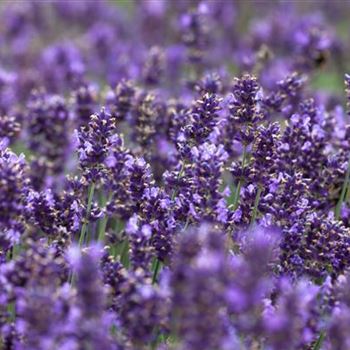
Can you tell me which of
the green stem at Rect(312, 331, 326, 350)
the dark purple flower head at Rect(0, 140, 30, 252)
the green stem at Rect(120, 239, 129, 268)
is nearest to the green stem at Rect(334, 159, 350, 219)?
the green stem at Rect(312, 331, 326, 350)

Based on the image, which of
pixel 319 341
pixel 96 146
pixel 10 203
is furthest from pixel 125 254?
pixel 10 203

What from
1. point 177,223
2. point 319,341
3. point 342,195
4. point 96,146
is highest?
point 342,195

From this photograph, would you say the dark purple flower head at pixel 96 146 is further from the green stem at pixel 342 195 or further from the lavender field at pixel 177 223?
the green stem at pixel 342 195

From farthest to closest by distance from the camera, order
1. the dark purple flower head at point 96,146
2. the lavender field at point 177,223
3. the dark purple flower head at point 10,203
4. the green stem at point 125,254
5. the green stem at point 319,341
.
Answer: the green stem at point 125,254 → the dark purple flower head at point 96,146 → the green stem at point 319,341 → the dark purple flower head at point 10,203 → the lavender field at point 177,223

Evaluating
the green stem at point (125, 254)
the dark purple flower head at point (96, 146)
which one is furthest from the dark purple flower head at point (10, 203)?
the green stem at point (125, 254)

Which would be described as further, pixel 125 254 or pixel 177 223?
pixel 125 254

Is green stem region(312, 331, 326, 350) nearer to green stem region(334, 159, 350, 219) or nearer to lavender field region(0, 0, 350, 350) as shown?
lavender field region(0, 0, 350, 350)

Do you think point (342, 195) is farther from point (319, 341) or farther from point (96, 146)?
point (96, 146)

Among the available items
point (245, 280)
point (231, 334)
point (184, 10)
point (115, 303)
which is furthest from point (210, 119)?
point (184, 10)

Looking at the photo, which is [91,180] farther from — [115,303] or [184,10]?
[184,10]
